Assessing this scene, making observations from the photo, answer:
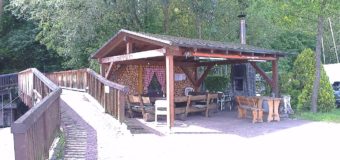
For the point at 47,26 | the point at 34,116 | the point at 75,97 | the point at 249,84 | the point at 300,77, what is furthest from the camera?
the point at 47,26

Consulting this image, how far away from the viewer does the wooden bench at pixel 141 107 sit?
1179 centimetres

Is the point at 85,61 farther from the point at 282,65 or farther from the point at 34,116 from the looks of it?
the point at 34,116

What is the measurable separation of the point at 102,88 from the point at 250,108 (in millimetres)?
5014

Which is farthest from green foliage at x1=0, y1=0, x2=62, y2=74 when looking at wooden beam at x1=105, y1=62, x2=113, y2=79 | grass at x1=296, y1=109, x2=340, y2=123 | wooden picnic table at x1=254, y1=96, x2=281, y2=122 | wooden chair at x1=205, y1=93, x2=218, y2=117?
grass at x1=296, y1=109, x2=340, y2=123

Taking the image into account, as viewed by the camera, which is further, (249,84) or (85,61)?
(85,61)

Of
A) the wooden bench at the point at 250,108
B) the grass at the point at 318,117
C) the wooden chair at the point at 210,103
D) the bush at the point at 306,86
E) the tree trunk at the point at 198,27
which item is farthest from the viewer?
the tree trunk at the point at 198,27

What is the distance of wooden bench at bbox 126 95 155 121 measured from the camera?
11.8 metres

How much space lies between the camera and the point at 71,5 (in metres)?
18.6

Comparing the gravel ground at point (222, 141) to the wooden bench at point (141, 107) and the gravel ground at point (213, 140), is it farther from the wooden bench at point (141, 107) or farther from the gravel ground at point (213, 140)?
the wooden bench at point (141, 107)

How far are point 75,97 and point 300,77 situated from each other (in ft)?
29.2

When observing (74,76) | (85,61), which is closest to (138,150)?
(74,76)

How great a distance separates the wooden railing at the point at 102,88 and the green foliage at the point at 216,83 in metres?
7.14

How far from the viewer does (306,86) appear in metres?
13.9

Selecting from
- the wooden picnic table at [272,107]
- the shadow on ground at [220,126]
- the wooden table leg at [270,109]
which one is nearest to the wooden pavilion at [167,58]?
the shadow on ground at [220,126]
